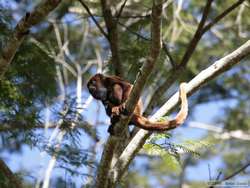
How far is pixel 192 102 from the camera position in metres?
11.0

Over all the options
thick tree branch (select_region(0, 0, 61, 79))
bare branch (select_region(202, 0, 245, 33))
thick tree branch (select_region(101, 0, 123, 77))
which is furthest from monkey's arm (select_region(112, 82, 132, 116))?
bare branch (select_region(202, 0, 245, 33))

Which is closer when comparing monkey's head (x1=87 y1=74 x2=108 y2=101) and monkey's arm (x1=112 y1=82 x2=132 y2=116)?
monkey's arm (x1=112 y1=82 x2=132 y2=116)

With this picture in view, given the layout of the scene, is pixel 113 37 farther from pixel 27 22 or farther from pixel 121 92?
pixel 27 22

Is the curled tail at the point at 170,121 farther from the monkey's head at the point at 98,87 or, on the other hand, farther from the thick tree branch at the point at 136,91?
the monkey's head at the point at 98,87

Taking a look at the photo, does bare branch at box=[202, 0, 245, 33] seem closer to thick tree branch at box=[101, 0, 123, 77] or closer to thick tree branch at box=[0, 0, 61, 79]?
thick tree branch at box=[101, 0, 123, 77]

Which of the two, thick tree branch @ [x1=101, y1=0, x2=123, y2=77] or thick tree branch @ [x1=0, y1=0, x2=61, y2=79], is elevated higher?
thick tree branch @ [x1=101, y1=0, x2=123, y2=77]

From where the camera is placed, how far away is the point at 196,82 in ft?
13.9

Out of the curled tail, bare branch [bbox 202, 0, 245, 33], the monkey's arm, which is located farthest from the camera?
bare branch [bbox 202, 0, 245, 33]

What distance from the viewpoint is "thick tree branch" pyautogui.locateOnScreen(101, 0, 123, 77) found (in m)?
5.71

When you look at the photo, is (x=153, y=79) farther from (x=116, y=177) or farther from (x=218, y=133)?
(x=218, y=133)

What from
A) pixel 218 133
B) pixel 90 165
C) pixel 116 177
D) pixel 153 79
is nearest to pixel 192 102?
pixel 218 133

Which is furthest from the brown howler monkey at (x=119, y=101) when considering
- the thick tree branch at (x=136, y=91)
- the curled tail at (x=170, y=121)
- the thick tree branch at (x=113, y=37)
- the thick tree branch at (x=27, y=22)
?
the thick tree branch at (x=27, y=22)

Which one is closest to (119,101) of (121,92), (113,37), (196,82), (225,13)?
(121,92)

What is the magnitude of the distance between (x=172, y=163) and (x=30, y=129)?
1.38 m
